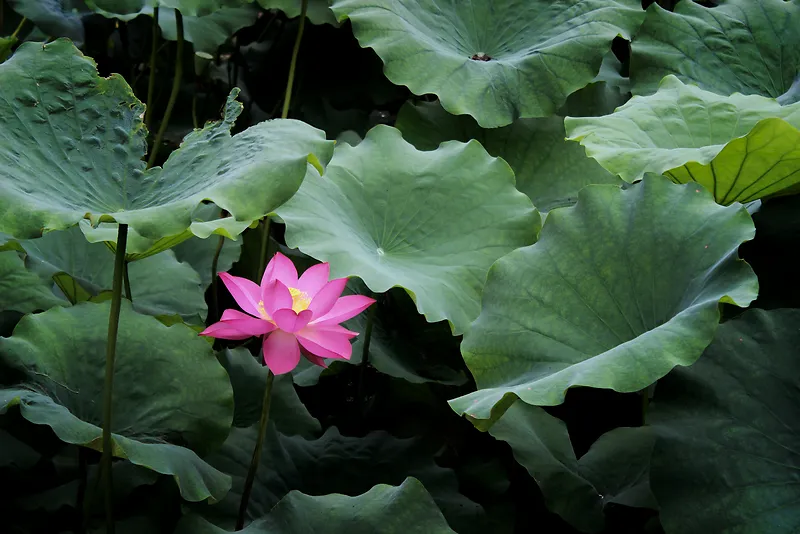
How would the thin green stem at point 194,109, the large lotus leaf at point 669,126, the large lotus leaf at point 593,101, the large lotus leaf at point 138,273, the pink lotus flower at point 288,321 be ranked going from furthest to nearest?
the thin green stem at point 194,109 < the large lotus leaf at point 593,101 < the large lotus leaf at point 138,273 < the large lotus leaf at point 669,126 < the pink lotus flower at point 288,321

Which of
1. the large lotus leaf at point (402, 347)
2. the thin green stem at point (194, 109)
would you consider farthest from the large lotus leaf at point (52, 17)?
the large lotus leaf at point (402, 347)

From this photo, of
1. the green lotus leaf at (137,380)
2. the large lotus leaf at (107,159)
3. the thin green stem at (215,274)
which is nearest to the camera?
the large lotus leaf at (107,159)

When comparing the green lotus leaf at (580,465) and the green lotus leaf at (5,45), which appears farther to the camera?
the green lotus leaf at (5,45)

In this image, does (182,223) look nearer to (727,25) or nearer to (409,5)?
(409,5)

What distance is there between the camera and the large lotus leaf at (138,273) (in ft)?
4.67

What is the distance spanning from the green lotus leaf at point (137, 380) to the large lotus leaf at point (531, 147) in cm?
71

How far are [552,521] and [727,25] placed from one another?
1.02 m

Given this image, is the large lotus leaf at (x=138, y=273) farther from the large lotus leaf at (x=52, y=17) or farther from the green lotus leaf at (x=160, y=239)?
the large lotus leaf at (x=52, y=17)

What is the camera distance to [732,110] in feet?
4.10

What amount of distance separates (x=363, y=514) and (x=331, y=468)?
0.24 metres

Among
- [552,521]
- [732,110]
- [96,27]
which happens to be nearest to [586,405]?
[552,521]

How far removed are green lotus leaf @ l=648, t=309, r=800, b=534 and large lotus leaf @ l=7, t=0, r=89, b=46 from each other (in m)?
1.46

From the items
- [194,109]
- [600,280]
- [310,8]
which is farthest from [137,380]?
[194,109]

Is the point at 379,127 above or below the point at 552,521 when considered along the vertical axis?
above
